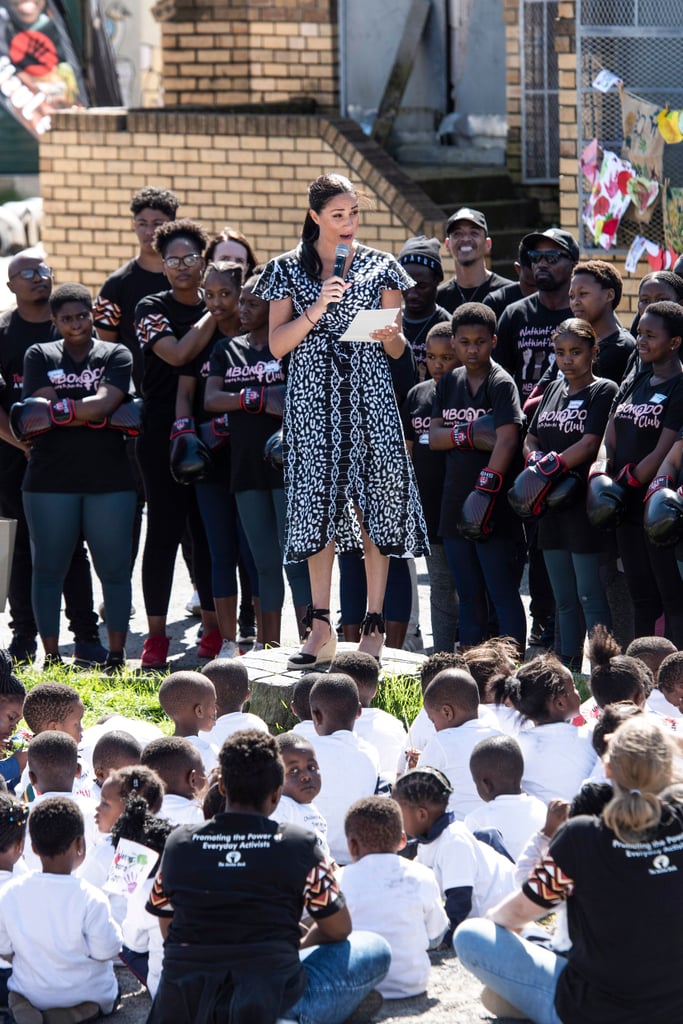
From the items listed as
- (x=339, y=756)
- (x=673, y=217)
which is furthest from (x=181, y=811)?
(x=673, y=217)

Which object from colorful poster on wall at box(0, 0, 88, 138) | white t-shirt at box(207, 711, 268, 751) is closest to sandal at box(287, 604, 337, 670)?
white t-shirt at box(207, 711, 268, 751)

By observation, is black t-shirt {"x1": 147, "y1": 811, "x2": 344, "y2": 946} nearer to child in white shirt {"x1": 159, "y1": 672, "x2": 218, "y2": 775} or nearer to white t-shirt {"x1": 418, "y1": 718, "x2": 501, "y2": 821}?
white t-shirt {"x1": 418, "y1": 718, "x2": 501, "y2": 821}

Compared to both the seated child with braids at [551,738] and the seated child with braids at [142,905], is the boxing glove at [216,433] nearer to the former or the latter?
the seated child with braids at [551,738]

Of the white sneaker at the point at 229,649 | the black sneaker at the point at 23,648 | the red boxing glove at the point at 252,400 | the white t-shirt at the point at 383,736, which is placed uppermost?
the red boxing glove at the point at 252,400

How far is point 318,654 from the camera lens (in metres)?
6.52

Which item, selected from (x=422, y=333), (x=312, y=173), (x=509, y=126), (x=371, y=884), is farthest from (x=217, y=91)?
(x=371, y=884)

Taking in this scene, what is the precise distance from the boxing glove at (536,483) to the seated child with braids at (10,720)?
2.29 metres

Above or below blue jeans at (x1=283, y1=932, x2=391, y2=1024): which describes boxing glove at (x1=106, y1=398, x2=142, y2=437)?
above

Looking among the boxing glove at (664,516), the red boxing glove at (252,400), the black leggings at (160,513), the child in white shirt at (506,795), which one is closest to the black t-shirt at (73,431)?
the black leggings at (160,513)

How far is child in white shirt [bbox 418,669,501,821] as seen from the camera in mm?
5223

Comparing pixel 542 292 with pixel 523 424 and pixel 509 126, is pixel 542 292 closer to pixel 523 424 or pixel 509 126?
pixel 523 424

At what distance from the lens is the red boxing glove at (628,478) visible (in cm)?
683

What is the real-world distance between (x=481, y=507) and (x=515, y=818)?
2463 millimetres

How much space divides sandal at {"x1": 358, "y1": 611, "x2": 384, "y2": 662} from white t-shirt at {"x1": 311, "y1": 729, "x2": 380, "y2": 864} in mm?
1378
